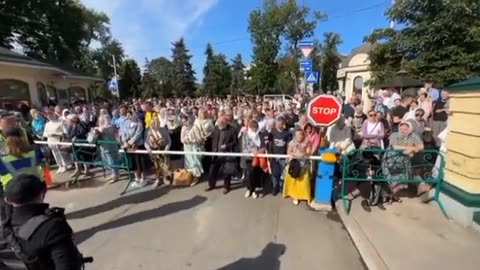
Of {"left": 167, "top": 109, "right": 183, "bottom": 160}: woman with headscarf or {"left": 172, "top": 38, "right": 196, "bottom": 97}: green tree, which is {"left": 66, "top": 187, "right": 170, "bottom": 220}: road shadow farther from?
{"left": 172, "top": 38, "right": 196, "bottom": 97}: green tree

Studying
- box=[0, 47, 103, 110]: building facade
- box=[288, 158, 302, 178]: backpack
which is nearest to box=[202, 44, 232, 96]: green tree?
box=[0, 47, 103, 110]: building facade

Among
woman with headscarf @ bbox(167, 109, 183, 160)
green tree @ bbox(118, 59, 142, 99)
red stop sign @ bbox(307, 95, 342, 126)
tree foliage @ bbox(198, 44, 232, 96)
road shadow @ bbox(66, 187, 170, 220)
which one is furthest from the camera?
tree foliage @ bbox(198, 44, 232, 96)

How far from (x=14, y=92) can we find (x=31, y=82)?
57.5 inches

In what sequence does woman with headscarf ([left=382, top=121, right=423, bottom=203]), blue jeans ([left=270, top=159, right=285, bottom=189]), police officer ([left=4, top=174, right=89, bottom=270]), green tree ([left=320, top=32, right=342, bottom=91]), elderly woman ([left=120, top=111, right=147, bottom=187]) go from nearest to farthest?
police officer ([left=4, top=174, right=89, bottom=270])
woman with headscarf ([left=382, top=121, right=423, bottom=203])
blue jeans ([left=270, top=159, right=285, bottom=189])
elderly woman ([left=120, top=111, right=147, bottom=187])
green tree ([left=320, top=32, right=342, bottom=91])

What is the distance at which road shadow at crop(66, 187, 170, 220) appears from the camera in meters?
6.00

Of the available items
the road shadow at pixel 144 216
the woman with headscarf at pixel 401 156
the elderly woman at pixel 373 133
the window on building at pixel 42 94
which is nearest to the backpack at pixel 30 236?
the road shadow at pixel 144 216

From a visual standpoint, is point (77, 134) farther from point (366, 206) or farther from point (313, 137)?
point (366, 206)

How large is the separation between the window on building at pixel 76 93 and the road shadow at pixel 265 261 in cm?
2307

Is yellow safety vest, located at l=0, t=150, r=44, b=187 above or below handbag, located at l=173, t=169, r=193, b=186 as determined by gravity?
above

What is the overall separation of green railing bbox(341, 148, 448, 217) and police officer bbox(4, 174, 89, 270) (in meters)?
4.64

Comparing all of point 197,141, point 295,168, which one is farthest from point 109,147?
point 295,168

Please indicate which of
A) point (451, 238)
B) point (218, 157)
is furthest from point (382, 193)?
point (218, 157)

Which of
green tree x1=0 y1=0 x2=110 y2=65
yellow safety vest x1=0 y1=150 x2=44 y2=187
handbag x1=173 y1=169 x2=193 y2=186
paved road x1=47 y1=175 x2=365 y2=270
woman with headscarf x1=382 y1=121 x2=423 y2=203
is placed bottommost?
paved road x1=47 y1=175 x2=365 y2=270

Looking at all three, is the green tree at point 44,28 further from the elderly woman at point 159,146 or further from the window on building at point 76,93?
the elderly woman at point 159,146
